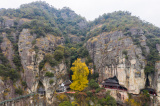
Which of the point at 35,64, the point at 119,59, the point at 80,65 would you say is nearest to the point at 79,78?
the point at 80,65

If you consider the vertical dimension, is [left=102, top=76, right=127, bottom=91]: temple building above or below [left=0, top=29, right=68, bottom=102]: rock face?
below

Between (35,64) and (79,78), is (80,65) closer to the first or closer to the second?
(79,78)

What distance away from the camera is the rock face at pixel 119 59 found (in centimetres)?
2183

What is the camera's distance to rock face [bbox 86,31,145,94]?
21.8m

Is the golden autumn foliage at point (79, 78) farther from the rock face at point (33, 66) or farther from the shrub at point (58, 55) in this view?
the shrub at point (58, 55)

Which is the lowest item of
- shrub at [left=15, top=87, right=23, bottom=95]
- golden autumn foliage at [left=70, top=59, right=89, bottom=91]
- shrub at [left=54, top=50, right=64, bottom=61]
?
shrub at [left=15, top=87, right=23, bottom=95]

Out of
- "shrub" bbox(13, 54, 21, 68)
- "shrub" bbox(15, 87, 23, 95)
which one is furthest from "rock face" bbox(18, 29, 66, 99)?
"shrub" bbox(15, 87, 23, 95)

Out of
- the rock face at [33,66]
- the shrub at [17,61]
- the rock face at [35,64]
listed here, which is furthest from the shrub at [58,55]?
the shrub at [17,61]

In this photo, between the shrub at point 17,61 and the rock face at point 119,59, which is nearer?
the rock face at point 119,59

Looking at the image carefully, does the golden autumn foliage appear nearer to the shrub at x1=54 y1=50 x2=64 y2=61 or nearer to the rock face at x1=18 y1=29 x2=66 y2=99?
the rock face at x1=18 y1=29 x2=66 y2=99

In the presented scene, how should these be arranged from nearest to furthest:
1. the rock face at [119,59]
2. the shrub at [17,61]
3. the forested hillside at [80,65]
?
the forested hillside at [80,65], the rock face at [119,59], the shrub at [17,61]

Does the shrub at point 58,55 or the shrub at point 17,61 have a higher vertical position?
the shrub at point 58,55

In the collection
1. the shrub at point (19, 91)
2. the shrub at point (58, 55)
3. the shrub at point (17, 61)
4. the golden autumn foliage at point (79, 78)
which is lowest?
the shrub at point (19, 91)

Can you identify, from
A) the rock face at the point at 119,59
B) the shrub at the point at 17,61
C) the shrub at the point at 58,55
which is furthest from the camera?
the shrub at the point at 58,55
